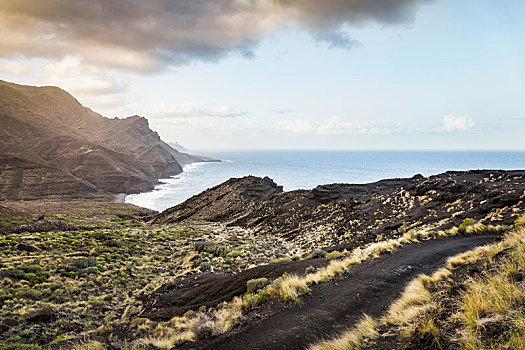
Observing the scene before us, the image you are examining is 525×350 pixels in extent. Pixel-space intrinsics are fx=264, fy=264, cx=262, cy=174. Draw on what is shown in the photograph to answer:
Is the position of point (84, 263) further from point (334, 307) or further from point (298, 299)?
point (334, 307)

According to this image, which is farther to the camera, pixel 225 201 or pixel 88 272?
pixel 225 201

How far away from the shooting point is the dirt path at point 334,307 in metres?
5.87

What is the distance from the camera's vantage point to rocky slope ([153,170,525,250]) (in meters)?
18.0

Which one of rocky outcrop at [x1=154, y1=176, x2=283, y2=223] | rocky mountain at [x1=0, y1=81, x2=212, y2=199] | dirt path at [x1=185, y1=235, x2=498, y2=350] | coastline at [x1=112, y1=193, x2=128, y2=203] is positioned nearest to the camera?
dirt path at [x1=185, y1=235, x2=498, y2=350]

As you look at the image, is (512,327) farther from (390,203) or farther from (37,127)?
(37,127)

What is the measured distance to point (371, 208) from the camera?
1128 inches

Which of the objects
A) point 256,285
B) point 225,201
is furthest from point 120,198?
point 256,285

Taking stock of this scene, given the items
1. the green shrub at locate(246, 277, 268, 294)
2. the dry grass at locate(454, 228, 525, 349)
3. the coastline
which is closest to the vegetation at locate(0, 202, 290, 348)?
the green shrub at locate(246, 277, 268, 294)

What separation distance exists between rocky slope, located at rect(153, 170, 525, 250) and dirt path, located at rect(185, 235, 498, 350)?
7.60 m

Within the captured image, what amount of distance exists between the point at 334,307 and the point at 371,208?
23.7 m

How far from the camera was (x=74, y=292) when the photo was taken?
50.2 feet

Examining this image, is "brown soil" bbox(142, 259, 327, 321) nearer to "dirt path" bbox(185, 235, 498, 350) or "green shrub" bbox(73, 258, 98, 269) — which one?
"dirt path" bbox(185, 235, 498, 350)

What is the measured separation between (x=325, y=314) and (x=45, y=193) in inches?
4833

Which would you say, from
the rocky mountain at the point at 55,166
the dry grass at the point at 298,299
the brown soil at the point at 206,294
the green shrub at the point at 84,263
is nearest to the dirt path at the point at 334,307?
the dry grass at the point at 298,299
